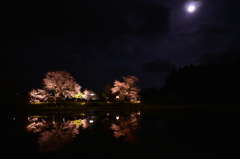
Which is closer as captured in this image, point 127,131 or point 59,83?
point 127,131

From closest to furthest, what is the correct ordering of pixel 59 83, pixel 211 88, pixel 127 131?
pixel 127 131
pixel 59 83
pixel 211 88

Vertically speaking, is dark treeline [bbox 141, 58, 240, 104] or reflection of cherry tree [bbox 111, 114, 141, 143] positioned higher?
dark treeline [bbox 141, 58, 240, 104]

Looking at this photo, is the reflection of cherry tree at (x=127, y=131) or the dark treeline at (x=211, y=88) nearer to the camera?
the reflection of cherry tree at (x=127, y=131)

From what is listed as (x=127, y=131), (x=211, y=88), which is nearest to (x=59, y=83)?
(x=127, y=131)

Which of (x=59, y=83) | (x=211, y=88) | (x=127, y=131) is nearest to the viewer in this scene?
(x=127, y=131)

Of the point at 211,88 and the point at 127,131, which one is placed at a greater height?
the point at 211,88

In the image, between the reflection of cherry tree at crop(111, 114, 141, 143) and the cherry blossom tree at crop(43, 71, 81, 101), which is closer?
the reflection of cherry tree at crop(111, 114, 141, 143)

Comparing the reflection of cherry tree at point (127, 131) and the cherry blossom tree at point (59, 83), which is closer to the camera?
the reflection of cherry tree at point (127, 131)

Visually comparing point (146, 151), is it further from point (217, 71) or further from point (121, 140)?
point (217, 71)

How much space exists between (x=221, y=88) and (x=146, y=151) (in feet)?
152

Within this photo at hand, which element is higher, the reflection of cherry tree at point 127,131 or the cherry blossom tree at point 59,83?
the cherry blossom tree at point 59,83

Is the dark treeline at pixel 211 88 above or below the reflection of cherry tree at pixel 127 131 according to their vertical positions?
above

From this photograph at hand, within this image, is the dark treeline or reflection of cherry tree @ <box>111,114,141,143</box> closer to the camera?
reflection of cherry tree @ <box>111,114,141,143</box>

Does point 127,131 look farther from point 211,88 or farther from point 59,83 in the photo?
point 211,88
